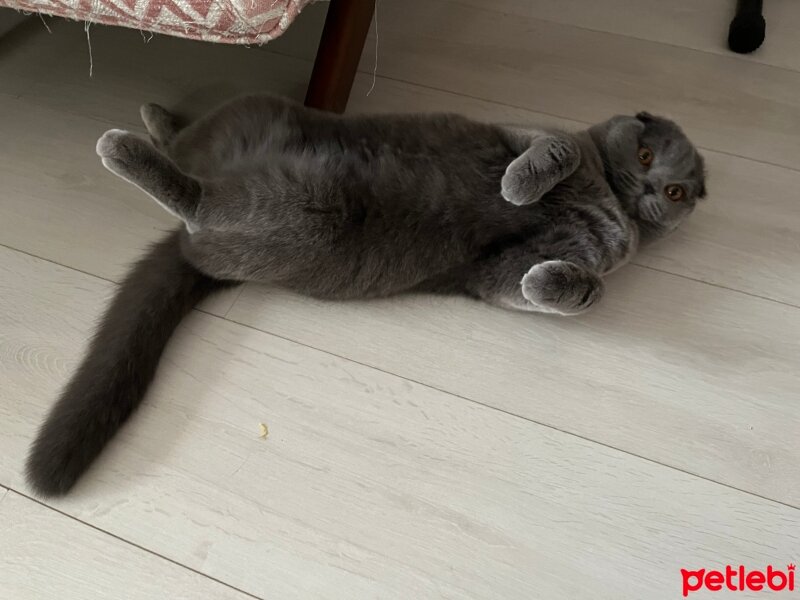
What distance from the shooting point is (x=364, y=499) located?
1007mm

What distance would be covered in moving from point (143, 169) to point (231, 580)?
59 cm

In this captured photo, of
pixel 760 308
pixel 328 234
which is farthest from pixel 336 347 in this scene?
pixel 760 308

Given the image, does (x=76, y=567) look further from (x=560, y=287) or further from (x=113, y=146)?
(x=560, y=287)

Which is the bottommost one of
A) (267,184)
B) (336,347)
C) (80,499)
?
(80,499)

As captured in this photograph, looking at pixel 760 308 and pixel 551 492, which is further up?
pixel 760 308

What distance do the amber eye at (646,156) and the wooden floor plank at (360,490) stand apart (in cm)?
43

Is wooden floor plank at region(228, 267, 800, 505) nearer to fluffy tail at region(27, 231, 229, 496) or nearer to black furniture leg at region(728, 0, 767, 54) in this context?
fluffy tail at region(27, 231, 229, 496)

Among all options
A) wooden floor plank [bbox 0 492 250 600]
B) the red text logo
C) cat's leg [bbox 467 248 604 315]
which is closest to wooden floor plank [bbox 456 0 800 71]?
cat's leg [bbox 467 248 604 315]

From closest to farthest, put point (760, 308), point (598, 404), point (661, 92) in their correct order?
point (598, 404), point (760, 308), point (661, 92)

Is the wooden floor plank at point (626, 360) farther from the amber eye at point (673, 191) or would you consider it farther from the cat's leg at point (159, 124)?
the cat's leg at point (159, 124)

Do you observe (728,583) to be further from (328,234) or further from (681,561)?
(328,234)

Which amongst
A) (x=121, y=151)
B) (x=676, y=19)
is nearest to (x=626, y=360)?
(x=121, y=151)

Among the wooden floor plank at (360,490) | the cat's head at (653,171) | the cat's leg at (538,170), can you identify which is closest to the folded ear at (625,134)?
the cat's head at (653,171)

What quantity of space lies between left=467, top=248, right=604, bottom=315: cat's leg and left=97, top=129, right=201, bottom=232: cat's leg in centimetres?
47
